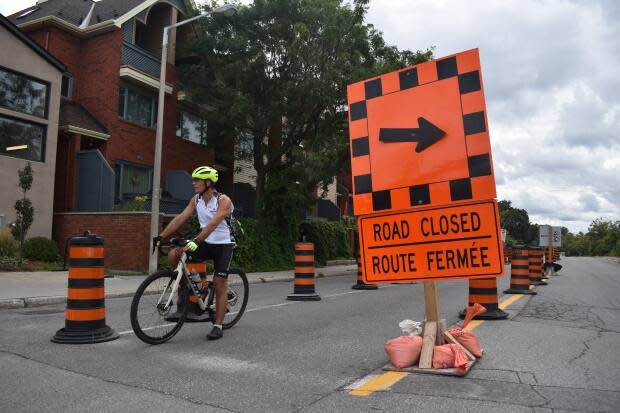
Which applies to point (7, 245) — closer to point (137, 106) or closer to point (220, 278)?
point (137, 106)

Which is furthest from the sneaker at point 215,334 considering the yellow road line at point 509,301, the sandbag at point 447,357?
the yellow road line at point 509,301

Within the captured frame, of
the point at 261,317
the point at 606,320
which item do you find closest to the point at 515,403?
the point at 261,317

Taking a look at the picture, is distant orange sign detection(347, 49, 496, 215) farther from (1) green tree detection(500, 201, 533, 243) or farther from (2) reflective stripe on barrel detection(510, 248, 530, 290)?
(1) green tree detection(500, 201, 533, 243)

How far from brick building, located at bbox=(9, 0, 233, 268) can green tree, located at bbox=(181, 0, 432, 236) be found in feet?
6.29

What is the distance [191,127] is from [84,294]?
61.3 feet

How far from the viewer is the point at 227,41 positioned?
19.3m

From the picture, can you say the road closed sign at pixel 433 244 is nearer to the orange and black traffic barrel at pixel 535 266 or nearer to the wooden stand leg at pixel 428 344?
the wooden stand leg at pixel 428 344

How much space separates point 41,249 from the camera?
15516 millimetres

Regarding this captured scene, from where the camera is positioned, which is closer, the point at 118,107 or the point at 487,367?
the point at 487,367

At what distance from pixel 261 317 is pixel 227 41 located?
14.1 m

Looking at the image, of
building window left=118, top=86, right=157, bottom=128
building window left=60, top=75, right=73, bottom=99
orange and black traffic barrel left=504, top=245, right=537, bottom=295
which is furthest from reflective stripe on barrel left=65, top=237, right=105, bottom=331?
building window left=60, top=75, right=73, bottom=99

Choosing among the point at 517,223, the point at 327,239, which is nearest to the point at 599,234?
the point at 517,223

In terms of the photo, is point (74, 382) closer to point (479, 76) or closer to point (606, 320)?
point (479, 76)

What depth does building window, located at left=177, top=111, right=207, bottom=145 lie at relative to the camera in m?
22.7
